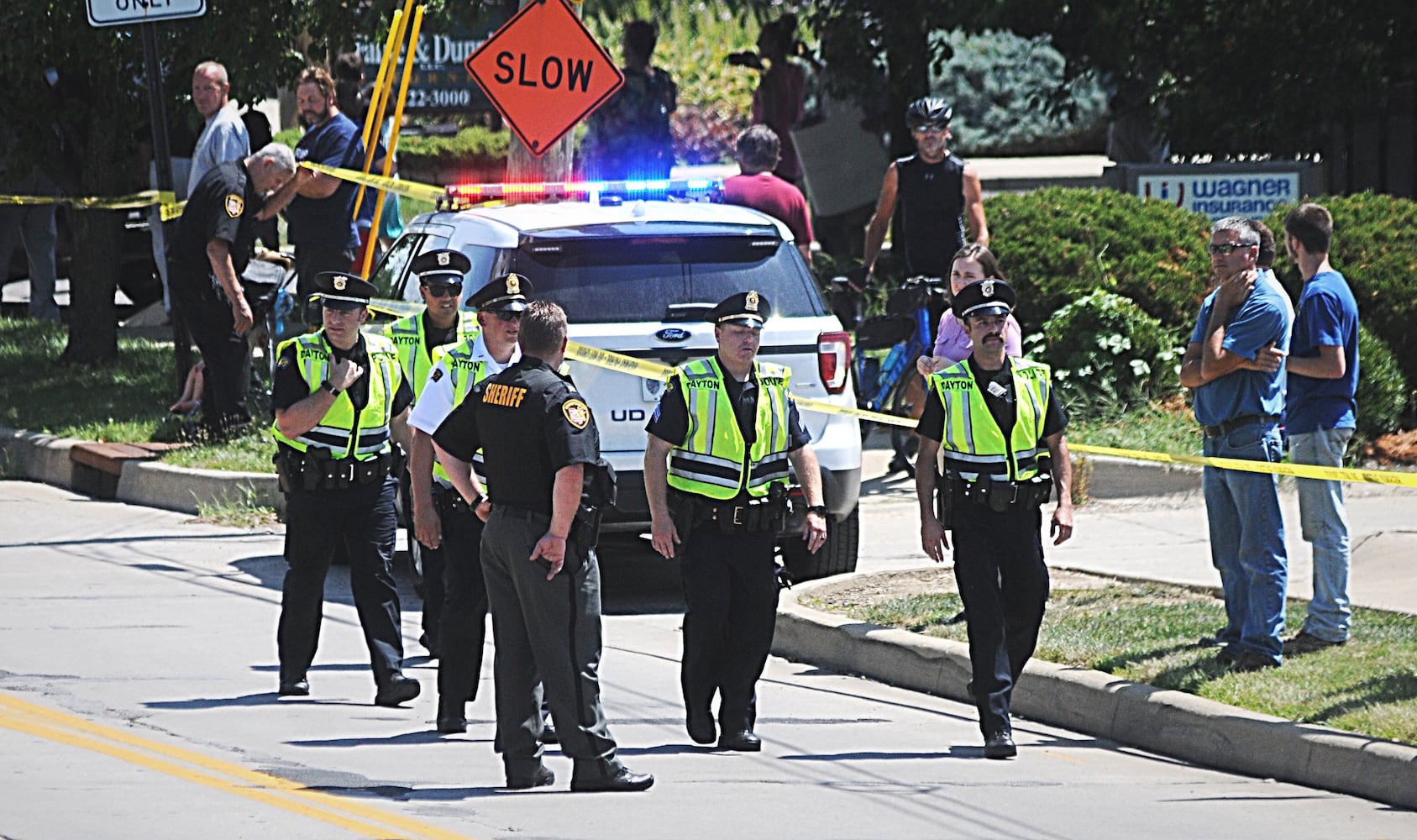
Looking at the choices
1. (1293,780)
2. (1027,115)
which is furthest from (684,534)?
(1027,115)

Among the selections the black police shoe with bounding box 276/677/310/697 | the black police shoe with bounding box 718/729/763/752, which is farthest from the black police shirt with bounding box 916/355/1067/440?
the black police shoe with bounding box 276/677/310/697

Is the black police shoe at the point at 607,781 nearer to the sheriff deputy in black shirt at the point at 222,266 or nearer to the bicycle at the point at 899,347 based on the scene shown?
the bicycle at the point at 899,347

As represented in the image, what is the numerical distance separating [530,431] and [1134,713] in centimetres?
256

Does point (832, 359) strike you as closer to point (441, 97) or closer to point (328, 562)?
point (328, 562)

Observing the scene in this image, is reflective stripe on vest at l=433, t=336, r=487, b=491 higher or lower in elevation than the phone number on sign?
lower

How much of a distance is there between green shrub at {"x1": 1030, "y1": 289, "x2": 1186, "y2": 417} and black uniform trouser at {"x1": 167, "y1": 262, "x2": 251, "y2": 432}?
503cm

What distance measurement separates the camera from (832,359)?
10227 mm

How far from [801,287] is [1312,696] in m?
3.42

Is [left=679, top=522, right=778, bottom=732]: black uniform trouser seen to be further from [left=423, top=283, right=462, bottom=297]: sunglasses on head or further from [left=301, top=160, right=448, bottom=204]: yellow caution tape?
[left=301, top=160, right=448, bottom=204]: yellow caution tape

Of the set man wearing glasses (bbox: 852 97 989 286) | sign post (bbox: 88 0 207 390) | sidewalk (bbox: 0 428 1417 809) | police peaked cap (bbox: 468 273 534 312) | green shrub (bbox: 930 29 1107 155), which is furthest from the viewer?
green shrub (bbox: 930 29 1107 155)

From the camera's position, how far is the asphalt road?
6695mm

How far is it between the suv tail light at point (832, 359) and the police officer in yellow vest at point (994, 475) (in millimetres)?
2092

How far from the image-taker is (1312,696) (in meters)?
7.89

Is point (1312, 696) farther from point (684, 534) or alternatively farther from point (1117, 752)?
point (684, 534)
